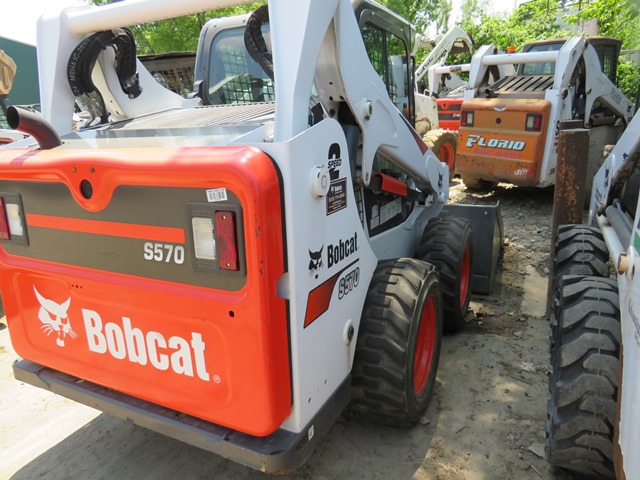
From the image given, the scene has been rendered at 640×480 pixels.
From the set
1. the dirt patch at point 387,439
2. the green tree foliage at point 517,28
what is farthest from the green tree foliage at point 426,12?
the dirt patch at point 387,439

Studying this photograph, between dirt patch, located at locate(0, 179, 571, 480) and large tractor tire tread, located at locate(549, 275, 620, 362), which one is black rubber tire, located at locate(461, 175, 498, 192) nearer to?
dirt patch, located at locate(0, 179, 571, 480)

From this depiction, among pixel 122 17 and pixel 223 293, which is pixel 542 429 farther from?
pixel 122 17

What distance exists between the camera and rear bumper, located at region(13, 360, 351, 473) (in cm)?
185

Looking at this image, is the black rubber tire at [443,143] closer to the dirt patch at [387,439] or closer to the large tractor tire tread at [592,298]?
the dirt patch at [387,439]

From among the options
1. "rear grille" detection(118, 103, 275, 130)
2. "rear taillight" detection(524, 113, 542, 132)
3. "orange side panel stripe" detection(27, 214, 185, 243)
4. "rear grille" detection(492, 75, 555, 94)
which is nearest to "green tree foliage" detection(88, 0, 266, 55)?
"rear grille" detection(492, 75, 555, 94)

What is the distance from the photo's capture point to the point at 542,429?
271 cm

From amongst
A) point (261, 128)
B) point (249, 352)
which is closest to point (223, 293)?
point (249, 352)

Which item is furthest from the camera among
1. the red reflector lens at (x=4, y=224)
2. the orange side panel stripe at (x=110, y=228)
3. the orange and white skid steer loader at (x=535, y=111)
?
the orange and white skid steer loader at (x=535, y=111)

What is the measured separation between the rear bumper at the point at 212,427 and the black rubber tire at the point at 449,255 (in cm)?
149

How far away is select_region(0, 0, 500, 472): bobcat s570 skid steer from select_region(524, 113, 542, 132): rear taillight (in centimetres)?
433

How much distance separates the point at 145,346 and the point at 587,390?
187 cm

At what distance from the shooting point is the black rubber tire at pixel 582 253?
3.12 m

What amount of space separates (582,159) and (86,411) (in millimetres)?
3863

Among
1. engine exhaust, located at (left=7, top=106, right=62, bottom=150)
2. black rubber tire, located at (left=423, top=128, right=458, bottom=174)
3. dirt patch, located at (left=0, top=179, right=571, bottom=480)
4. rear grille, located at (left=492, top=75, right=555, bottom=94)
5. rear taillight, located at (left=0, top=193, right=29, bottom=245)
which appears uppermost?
rear grille, located at (left=492, top=75, right=555, bottom=94)
